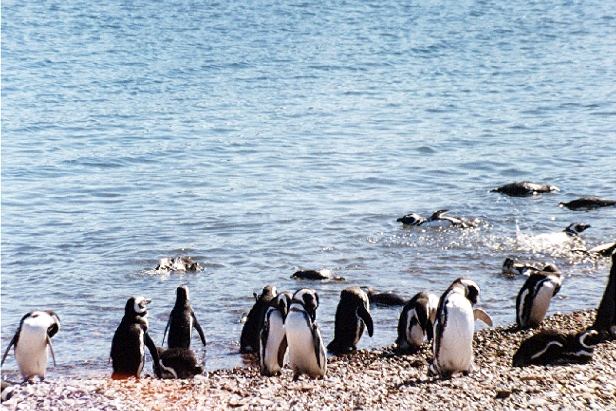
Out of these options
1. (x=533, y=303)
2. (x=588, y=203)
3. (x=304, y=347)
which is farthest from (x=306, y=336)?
(x=588, y=203)

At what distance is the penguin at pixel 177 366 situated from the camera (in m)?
7.68

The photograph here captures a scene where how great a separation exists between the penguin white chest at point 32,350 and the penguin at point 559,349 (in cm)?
395

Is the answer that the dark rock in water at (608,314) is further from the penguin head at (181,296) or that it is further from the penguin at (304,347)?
the penguin head at (181,296)

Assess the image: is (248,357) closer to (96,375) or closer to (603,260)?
(96,375)

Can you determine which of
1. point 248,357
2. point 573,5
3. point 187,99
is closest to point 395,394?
point 248,357

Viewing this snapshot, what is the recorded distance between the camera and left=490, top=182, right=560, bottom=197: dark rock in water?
15453 millimetres

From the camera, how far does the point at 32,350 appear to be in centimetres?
755

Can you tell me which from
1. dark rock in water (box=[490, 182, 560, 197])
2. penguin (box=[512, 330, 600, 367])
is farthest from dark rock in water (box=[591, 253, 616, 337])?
dark rock in water (box=[490, 182, 560, 197])

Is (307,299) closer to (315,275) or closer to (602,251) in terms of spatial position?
(315,275)

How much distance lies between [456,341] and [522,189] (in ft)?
27.9

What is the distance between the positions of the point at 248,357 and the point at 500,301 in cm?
314

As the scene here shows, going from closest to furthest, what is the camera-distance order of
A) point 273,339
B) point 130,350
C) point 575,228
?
point 130,350
point 273,339
point 575,228

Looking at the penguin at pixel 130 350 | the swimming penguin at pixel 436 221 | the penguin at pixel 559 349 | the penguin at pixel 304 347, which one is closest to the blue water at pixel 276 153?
the swimming penguin at pixel 436 221

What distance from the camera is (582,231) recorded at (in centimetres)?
1296
